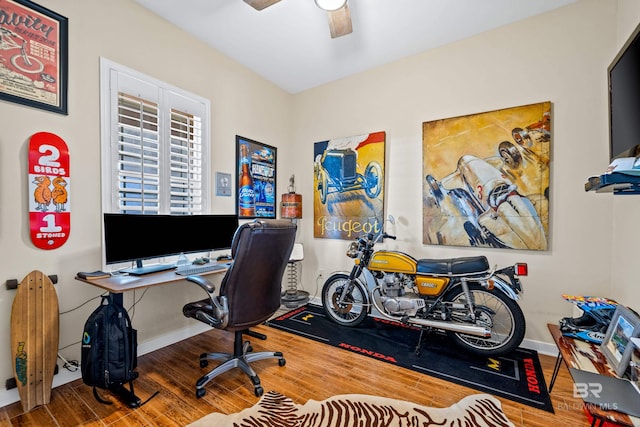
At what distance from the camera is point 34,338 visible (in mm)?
1779

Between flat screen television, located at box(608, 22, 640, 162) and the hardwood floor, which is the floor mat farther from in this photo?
flat screen television, located at box(608, 22, 640, 162)

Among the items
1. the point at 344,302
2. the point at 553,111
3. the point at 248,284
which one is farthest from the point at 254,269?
the point at 553,111

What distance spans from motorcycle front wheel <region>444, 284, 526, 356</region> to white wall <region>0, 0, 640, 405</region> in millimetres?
353

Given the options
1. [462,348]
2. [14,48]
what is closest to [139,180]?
[14,48]

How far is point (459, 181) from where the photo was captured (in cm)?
280

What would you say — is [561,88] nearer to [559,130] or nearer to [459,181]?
[559,130]

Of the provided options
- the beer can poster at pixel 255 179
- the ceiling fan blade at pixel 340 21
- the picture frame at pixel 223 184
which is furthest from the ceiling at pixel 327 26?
the picture frame at pixel 223 184

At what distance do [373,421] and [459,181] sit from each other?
2226 mm

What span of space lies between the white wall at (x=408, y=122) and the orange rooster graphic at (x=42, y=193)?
59 mm

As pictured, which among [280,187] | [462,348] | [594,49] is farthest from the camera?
[280,187]

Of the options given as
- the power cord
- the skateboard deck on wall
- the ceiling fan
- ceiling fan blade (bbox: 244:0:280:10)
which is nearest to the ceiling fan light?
the ceiling fan

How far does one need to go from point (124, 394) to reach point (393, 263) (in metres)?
2.32

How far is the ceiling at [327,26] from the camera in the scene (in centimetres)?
237

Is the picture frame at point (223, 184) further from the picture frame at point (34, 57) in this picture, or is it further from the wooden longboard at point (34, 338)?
the wooden longboard at point (34, 338)
